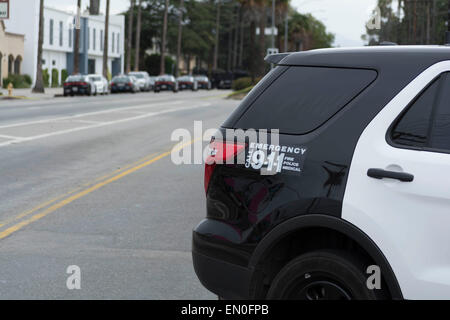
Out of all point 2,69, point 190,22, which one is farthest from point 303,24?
point 2,69

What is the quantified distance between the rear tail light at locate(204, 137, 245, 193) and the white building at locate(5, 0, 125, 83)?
66564mm

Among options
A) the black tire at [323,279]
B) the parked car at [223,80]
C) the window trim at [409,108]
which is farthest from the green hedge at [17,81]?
the window trim at [409,108]

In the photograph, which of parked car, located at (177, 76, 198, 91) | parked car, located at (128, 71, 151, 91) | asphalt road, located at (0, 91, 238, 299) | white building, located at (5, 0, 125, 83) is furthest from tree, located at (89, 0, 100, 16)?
asphalt road, located at (0, 91, 238, 299)

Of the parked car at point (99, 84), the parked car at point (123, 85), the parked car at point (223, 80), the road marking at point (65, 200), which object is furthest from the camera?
the parked car at point (223, 80)

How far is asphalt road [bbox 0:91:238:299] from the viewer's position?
255 inches

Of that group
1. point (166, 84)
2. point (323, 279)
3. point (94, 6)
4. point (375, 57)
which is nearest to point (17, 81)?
point (166, 84)

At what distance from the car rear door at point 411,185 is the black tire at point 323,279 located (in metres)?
0.21

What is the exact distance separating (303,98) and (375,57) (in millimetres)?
479

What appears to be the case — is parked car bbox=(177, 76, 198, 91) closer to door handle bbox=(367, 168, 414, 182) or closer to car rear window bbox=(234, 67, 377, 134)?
car rear window bbox=(234, 67, 377, 134)

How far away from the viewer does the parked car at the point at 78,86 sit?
51.8 metres

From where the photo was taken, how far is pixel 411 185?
4055 millimetres

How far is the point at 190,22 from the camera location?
116m

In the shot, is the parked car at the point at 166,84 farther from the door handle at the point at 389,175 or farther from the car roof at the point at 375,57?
the door handle at the point at 389,175

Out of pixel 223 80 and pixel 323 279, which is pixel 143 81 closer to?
pixel 223 80
